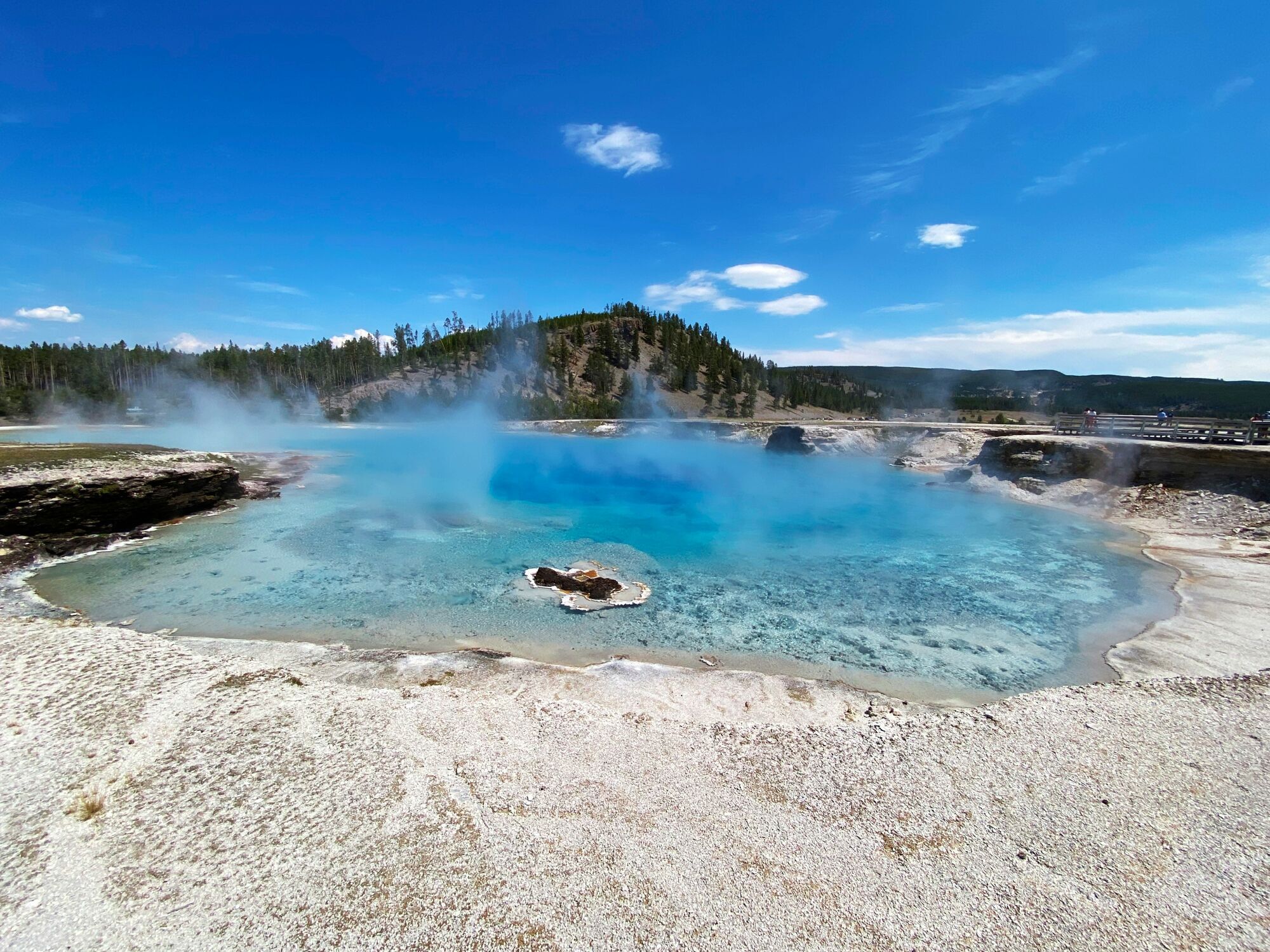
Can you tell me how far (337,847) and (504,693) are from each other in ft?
9.44

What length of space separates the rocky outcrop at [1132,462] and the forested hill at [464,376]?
160 ft

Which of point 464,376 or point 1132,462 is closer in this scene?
point 1132,462

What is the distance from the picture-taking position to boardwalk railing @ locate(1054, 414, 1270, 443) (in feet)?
67.3

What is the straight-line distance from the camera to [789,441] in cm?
4359

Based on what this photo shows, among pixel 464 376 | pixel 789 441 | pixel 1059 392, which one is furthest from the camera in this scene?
pixel 1059 392

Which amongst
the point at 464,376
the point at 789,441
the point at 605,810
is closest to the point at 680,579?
the point at 605,810

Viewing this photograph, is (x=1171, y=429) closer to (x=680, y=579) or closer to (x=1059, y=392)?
(x=680, y=579)

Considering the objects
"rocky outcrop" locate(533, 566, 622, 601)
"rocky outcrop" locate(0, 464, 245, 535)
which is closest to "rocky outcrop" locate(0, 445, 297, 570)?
"rocky outcrop" locate(0, 464, 245, 535)

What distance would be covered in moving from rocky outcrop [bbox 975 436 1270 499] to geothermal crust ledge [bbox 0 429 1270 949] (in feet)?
51.6

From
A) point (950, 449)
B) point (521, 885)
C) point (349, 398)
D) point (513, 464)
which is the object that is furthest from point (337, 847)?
point (349, 398)

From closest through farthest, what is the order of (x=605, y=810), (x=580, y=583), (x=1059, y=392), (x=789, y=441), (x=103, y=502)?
(x=605, y=810) → (x=580, y=583) → (x=103, y=502) → (x=789, y=441) → (x=1059, y=392)

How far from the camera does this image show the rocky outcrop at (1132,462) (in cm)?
1806

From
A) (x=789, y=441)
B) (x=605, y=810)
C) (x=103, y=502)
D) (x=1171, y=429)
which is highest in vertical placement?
(x=1171, y=429)

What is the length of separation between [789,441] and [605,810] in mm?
41230
